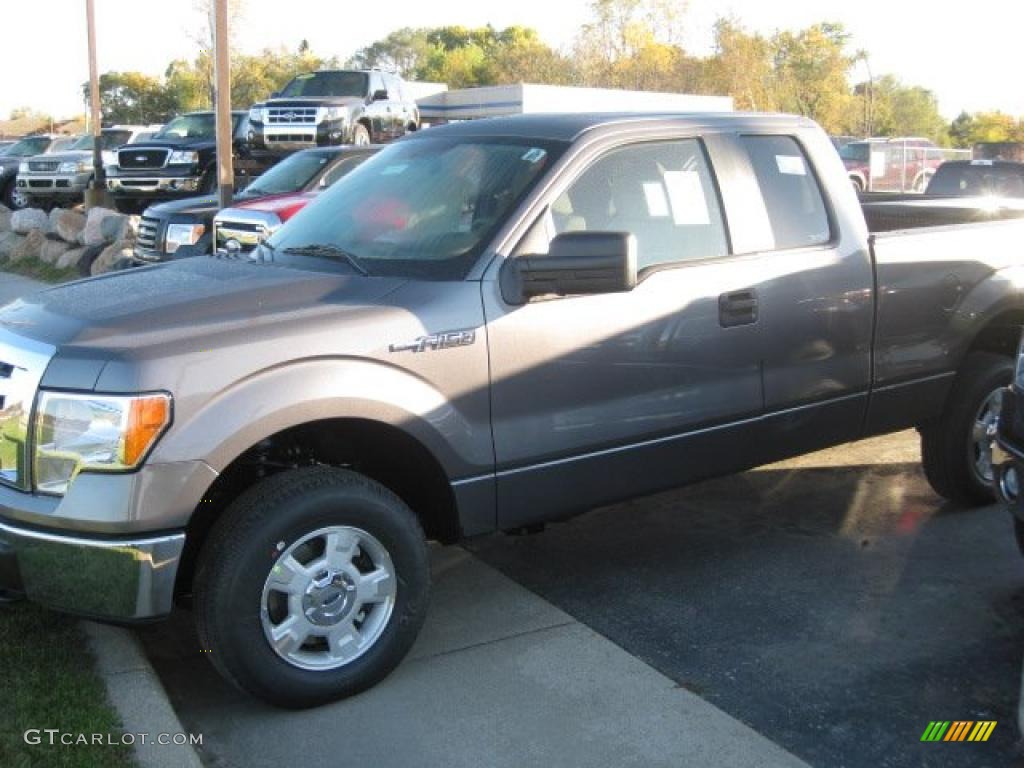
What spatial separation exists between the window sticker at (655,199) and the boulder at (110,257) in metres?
10.0

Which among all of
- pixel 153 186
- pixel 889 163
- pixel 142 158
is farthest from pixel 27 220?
pixel 889 163

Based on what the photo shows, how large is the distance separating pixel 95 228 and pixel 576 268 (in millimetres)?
13089

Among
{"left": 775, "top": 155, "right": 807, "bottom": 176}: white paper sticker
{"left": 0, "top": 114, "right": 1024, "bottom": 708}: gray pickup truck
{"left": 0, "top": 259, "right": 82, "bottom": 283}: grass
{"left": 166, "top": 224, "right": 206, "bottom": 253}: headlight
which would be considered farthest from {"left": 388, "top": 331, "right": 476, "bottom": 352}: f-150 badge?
{"left": 0, "top": 259, "right": 82, "bottom": 283}: grass

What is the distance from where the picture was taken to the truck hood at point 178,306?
3545 mm

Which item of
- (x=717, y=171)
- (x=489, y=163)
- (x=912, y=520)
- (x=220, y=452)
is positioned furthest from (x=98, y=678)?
(x=912, y=520)

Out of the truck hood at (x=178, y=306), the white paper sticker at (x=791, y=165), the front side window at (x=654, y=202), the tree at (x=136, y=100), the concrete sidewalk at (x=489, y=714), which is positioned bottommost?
the concrete sidewalk at (x=489, y=714)

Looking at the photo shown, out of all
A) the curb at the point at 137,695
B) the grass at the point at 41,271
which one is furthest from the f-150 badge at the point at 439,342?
the grass at the point at 41,271

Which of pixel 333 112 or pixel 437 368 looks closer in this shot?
pixel 437 368

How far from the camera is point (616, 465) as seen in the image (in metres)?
4.38

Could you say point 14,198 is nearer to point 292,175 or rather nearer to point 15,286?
point 15,286

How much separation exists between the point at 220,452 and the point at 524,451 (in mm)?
1120

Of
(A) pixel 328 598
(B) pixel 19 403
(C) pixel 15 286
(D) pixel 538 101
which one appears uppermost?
(D) pixel 538 101

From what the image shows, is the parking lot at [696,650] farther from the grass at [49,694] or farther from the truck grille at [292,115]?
the truck grille at [292,115]

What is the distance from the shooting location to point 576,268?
3979mm
